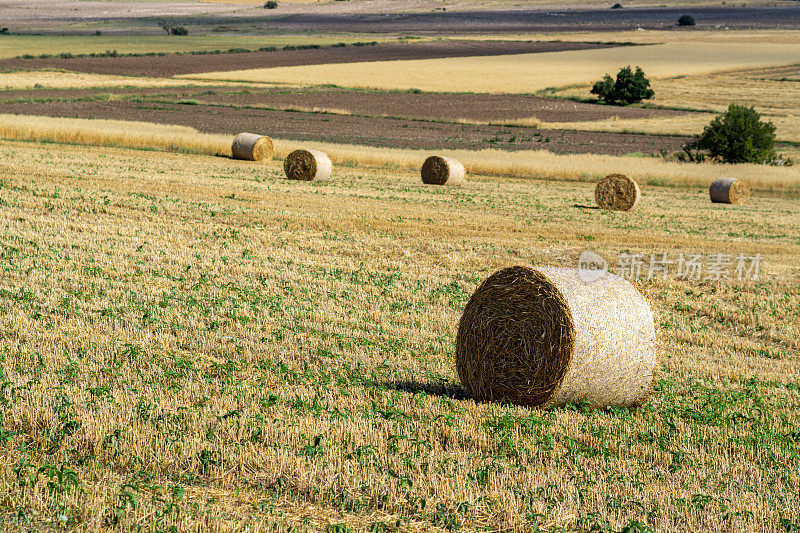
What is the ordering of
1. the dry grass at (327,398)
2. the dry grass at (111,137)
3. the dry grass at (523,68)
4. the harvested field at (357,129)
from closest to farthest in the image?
the dry grass at (327,398)
the dry grass at (111,137)
the harvested field at (357,129)
the dry grass at (523,68)

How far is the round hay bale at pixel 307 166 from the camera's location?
3678 centimetres

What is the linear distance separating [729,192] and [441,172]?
503 inches

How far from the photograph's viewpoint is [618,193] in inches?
1340

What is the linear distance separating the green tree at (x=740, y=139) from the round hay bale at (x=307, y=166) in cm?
2944

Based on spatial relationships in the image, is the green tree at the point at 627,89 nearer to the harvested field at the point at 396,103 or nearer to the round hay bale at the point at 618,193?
the harvested field at the point at 396,103

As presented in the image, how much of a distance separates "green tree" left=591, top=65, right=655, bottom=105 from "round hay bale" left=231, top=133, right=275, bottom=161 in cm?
5974

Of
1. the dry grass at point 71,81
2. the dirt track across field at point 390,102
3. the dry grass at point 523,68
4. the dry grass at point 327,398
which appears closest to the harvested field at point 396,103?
the dirt track across field at point 390,102

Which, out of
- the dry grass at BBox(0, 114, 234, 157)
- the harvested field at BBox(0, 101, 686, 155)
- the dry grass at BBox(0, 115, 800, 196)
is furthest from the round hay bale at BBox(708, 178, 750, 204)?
the dry grass at BBox(0, 114, 234, 157)

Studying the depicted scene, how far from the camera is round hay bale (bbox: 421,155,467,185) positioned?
38562 mm

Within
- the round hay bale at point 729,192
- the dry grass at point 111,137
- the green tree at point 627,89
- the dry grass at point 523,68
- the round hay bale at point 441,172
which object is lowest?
the round hay bale at point 729,192

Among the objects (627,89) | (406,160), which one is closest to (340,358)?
(406,160)

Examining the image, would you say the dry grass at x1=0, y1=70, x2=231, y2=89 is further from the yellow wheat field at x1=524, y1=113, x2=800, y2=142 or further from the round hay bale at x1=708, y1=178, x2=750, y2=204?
the round hay bale at x1=708, y1=178, x2=750, y2=204

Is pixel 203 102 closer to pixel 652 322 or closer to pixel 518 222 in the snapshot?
pixel 518 222

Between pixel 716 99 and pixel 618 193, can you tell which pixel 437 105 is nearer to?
pixel 716 99
